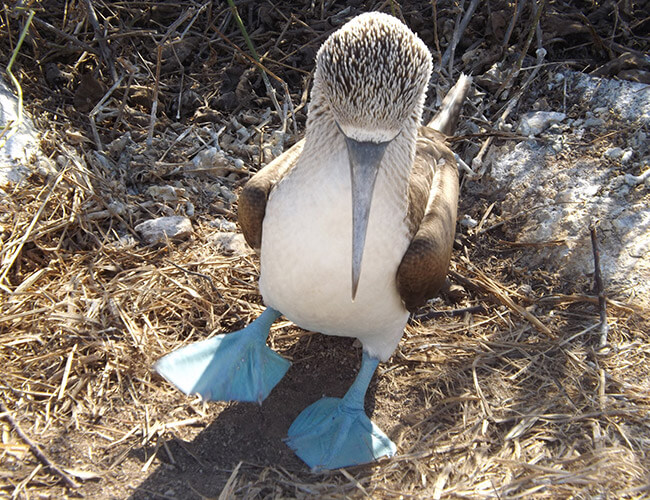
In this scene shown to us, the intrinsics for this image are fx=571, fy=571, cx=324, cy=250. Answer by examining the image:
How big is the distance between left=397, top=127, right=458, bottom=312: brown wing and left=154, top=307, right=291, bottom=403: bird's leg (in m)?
0.78

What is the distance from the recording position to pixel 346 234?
228 cm

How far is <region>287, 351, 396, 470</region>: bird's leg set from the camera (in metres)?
2.55

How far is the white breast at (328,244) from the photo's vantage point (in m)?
2.29

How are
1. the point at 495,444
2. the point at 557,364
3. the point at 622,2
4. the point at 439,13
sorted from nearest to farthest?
the point at 495,444 < the point at 557,364 < the point at 622,2 < the point at 439,13

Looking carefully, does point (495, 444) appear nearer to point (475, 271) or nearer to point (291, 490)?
point (291, 490)

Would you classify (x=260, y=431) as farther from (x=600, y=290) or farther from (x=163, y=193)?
(x=600, y=290)

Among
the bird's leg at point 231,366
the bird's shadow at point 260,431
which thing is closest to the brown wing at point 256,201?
the bird's leg at point 231,366

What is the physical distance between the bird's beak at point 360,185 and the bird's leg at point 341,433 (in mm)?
827

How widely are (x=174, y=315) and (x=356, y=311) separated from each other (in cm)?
121

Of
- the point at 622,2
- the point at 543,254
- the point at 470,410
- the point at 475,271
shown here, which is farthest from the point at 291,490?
the point at 622,2

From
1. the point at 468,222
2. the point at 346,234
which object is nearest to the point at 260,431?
the point at 346,234

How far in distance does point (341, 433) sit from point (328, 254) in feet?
2.88

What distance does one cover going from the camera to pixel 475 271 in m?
3.47

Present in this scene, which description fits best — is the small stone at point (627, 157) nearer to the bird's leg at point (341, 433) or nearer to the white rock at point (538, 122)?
the white rock at point (538, 122)
